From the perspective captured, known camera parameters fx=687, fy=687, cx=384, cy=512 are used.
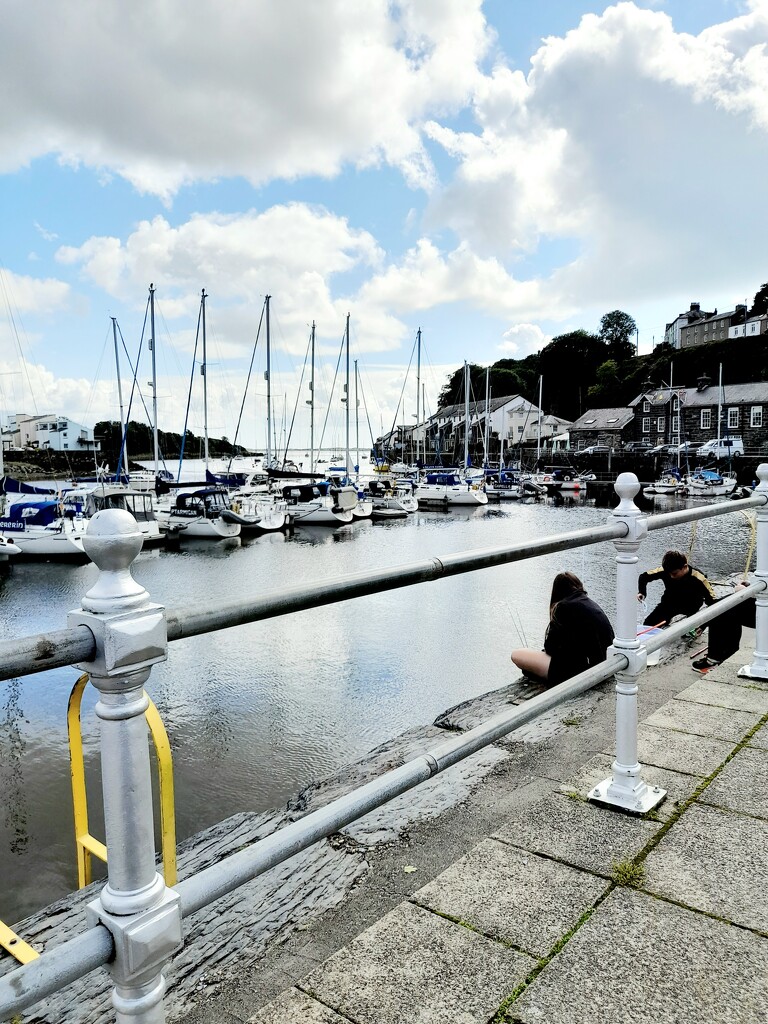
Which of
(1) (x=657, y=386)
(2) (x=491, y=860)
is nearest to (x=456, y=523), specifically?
(2) (x=491, y=860)

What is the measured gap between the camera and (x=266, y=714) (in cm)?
1061

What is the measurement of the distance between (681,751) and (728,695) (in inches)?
40.9

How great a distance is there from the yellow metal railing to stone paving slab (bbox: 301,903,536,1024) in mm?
818

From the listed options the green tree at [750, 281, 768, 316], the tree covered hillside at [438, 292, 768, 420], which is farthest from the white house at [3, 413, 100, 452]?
the green tree at [750, 281, 768, 316]

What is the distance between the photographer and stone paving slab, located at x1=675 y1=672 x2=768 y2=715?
161 inches

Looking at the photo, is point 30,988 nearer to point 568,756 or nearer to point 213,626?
point 213,626

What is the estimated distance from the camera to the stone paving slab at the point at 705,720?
12.1 feet

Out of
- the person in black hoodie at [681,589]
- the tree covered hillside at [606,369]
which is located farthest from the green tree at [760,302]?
the person in black hoodie at [681,589]

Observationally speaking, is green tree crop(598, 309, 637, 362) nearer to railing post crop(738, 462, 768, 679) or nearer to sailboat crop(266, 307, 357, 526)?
sailboat crop(266, 307, 357, 526)

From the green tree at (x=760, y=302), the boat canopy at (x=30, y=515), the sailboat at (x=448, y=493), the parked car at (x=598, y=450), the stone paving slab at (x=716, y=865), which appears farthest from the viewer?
the green tree at (x=760, y=302)

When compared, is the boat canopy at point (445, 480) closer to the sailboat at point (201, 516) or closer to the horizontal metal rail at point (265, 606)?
the sailboat at point (201, 516)

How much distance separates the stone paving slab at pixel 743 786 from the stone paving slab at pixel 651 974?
0.83 metres

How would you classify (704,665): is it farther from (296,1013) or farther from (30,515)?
(30,515)

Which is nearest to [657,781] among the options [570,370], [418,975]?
[418,975]
